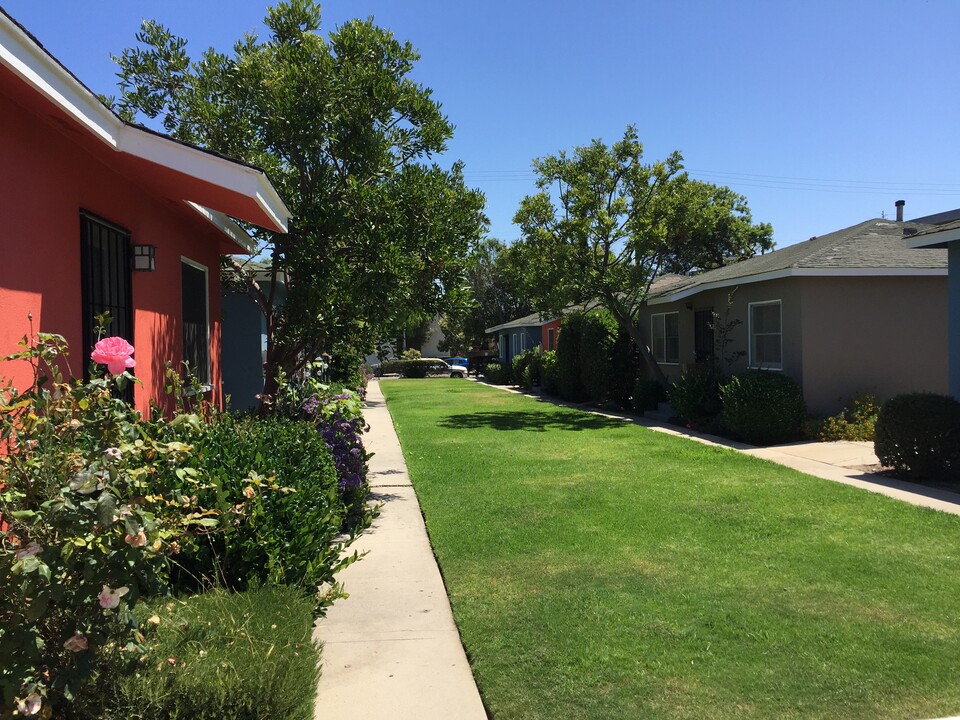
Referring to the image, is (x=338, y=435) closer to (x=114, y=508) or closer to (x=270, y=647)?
(x=270, y=647)

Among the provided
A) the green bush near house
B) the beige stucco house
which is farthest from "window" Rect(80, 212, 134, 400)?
the green bush near house

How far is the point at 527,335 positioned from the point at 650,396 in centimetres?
1780

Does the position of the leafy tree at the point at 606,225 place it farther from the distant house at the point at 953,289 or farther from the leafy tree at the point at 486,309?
the leafy tree at the point at 486,309

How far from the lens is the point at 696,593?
5.18 metres

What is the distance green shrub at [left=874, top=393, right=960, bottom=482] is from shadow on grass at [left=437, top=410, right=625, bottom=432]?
6594mm

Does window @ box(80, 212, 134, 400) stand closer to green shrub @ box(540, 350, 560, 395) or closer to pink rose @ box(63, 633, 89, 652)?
pink rose @ box(63, 633, 89, 652)

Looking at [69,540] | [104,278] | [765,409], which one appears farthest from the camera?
[765,409]

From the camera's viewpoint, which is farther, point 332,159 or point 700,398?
point 700,398

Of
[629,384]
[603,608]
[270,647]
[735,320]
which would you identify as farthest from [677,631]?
[629,384]

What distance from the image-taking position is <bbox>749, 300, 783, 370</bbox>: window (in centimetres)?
1447

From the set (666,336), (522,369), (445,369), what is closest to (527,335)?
(522,369)

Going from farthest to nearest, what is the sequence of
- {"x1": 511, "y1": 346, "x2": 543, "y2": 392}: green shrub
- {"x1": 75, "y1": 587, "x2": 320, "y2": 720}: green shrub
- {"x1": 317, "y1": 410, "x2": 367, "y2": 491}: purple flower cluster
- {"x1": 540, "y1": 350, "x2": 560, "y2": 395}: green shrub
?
A: {"x1": 511, "y1": 346, "x2": 543, "y2": 392}: green shrub → {"x1": 540, "y1": 350, "x2": 560, "y2": 395}: green shrub → {"x1": 317, "y1": 410, "x2": 367, "y2": 491}: purple flower cluster → {"x1": 75, "y1": 587, "x2": 320, "y2": 720}: green shrub

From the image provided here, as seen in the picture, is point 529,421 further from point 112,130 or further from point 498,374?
point 498,374

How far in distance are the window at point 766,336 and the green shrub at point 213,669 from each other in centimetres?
1268
